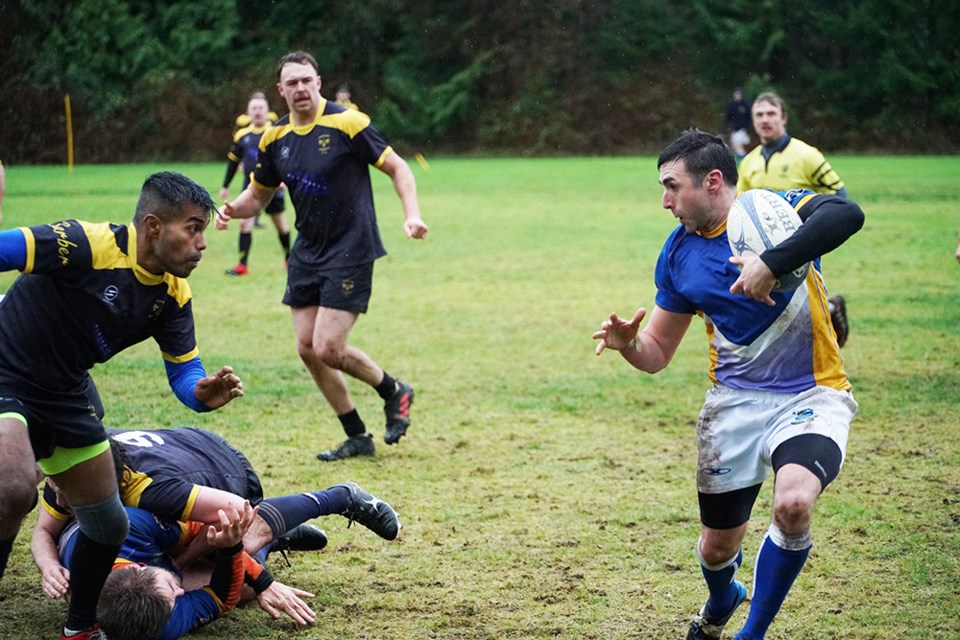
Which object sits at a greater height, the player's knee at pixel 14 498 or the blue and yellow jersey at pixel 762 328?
the blue and yellow jersey at pixel 762 328

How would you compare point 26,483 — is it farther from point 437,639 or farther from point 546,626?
point 546,626

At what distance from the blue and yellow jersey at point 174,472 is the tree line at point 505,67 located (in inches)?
1441

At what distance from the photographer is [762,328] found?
4184 millimetres

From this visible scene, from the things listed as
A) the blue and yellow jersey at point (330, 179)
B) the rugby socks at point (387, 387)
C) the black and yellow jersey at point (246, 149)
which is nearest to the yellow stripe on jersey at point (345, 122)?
the blue and yellow jersey at point (330, 179)

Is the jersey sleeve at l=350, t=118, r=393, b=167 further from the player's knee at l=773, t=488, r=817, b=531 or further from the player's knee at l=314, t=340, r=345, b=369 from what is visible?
the player's knee at l=773, t=488, r=817, b=531

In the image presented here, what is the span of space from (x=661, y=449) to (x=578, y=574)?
2.22m

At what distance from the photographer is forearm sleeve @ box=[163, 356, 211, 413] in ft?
14.2

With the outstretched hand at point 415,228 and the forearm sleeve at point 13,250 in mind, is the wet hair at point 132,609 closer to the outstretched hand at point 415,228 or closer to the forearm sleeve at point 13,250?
the forearm sleeve at point 13,250

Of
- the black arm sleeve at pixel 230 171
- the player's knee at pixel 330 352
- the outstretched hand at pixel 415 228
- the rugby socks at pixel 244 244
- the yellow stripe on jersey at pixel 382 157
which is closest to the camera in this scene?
the outstretched hand at pixel 415 228

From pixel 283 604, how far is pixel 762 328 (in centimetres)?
219

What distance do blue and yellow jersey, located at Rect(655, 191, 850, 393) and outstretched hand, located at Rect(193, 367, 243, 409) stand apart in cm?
175

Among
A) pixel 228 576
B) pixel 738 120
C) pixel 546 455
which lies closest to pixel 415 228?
pixel 546 455

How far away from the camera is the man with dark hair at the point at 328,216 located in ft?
22.9

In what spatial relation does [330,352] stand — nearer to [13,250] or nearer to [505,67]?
[13,250]
